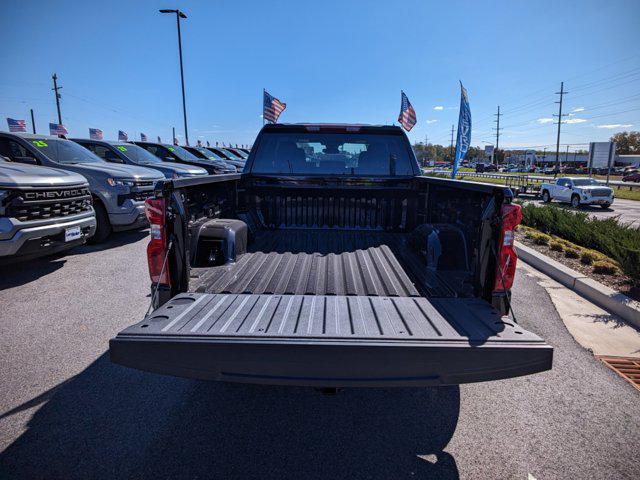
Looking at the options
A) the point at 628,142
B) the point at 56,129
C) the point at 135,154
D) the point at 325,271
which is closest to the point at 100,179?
the point at 135,154

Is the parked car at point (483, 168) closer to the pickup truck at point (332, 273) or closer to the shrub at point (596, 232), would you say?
the shrub at point (596, 232)

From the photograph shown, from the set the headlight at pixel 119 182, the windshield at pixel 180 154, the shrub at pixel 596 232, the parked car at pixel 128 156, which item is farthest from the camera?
the windshield at pixel 180 154

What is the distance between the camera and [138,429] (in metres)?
2.59

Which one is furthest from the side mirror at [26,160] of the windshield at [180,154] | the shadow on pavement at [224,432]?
the windshield at [180,154]

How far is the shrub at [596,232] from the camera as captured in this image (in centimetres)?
550

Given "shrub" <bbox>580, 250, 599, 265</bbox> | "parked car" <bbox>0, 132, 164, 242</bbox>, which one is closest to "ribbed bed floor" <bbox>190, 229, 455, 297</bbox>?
"shrub" <bbox>580, 250, 599, 265</bbox>

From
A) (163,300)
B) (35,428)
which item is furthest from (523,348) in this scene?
(35,428)

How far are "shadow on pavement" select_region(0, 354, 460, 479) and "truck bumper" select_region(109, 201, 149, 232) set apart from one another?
5.23 metres

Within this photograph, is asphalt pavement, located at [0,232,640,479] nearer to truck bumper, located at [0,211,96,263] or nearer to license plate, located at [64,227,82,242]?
truck bumper, located at [0,211,96,263]

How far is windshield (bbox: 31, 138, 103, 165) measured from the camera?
757 centimetres

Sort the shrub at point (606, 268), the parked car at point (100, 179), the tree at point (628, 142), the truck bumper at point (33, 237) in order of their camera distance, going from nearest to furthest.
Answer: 1. the truck bumper at point (33, 237)
2. the shrub at point (606, 268)
3. the parked car at point (100, 179)
4. the tree at point (628, 142)

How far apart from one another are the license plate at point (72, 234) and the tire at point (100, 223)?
5.78 ft

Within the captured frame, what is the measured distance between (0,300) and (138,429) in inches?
144

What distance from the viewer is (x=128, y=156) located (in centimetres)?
1076
